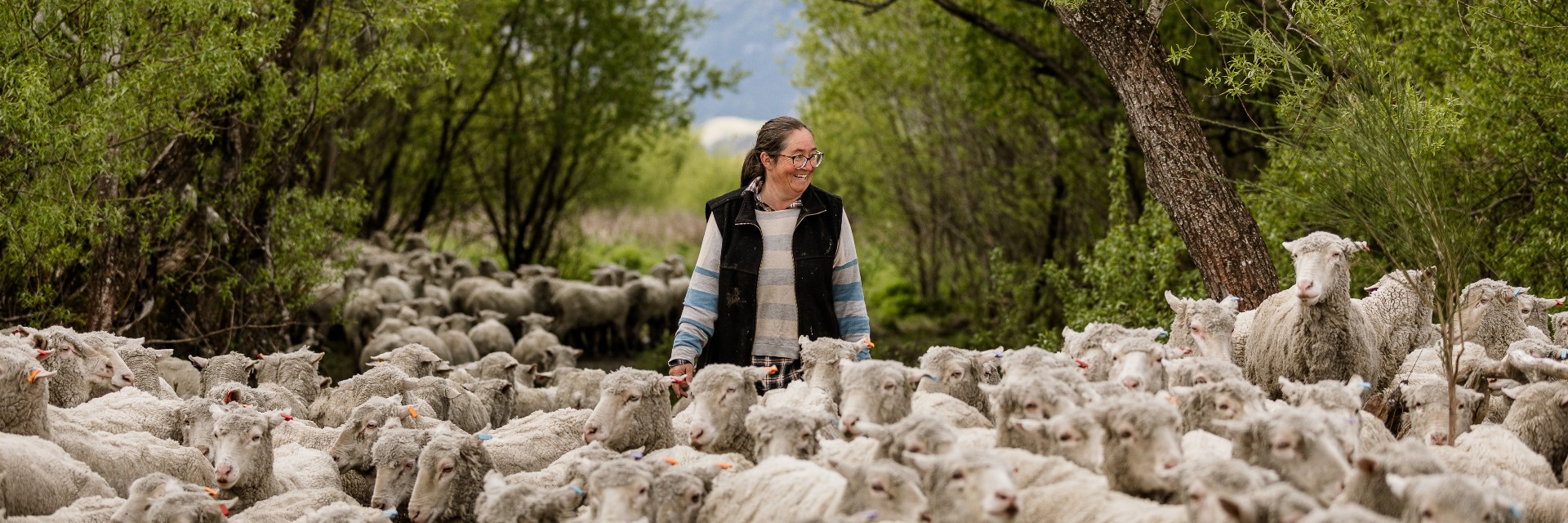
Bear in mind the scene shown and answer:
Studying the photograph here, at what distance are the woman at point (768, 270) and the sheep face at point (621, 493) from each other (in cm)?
183

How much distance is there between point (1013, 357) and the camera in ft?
18.4

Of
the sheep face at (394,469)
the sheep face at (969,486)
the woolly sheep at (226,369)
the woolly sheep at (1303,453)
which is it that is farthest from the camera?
the woolly sheep at (226,369)

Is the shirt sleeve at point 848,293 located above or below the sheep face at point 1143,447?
above

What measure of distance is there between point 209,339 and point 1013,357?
8.13 m

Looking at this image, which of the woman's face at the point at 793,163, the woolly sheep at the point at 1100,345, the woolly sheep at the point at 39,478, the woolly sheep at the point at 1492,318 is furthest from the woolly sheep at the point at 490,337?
the woolly sheep at the point at 1492,318

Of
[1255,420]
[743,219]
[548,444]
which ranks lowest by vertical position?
[548,444]

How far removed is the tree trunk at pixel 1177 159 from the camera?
7.83 m

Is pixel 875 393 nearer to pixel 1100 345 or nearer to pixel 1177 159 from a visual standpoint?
pixel 1100 345

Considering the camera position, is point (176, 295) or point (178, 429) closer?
point (178, 429)

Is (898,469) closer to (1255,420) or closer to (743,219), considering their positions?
(1255,420)

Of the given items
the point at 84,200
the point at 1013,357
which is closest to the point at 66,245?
the point at 84,200

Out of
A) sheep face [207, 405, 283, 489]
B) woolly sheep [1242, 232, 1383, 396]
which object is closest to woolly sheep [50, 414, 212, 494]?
sheep face [207, 405, 283, 489]

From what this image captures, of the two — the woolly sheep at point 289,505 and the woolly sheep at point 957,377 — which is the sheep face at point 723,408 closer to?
the woolly sheep at point 957,377

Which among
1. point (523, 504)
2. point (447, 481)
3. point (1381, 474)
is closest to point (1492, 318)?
point (1381, 474)
